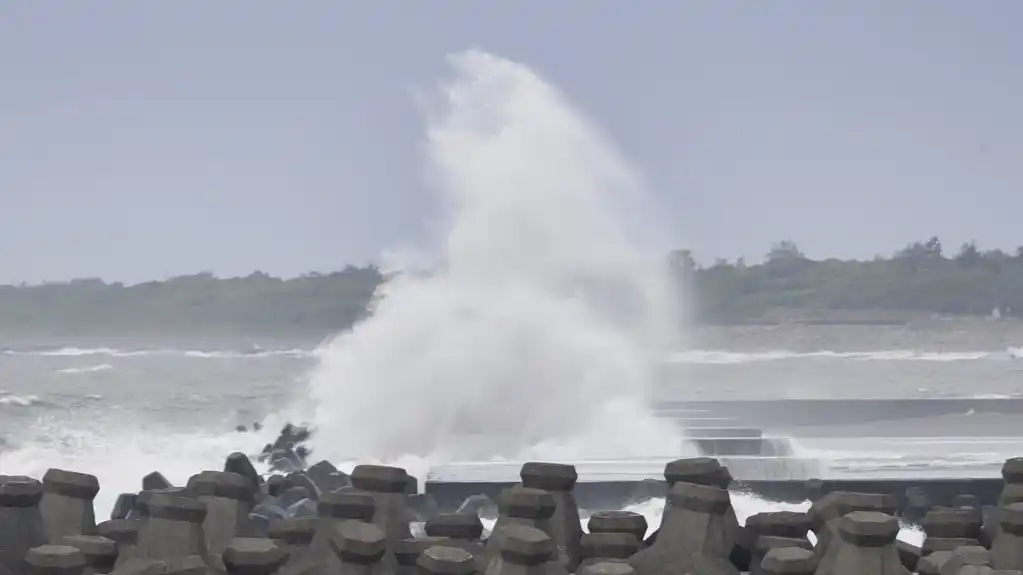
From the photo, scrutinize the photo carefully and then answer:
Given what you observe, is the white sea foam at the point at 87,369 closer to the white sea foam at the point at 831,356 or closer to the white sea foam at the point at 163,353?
the white sea foam at the point at 163,353

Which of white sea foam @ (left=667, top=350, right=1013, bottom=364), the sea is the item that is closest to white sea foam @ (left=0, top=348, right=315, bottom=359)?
the sea

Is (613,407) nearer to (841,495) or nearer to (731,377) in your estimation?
(841,495)

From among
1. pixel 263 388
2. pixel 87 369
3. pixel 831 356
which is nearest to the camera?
pixel 263 388

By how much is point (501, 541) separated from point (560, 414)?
36.9 ft

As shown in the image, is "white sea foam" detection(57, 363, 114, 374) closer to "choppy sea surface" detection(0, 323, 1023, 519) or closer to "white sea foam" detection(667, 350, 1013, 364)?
"choppy sea surface" detection(0, 323, 1023, 519)

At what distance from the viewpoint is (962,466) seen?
11.1m

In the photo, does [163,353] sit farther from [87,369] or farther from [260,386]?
[260,386]

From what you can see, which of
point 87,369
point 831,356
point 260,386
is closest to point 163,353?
point 87,369

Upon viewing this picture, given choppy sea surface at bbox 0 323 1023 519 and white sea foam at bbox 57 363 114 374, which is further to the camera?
white sea foam at bbox 57 363 114 374

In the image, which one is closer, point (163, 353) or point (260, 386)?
point (260, 386)

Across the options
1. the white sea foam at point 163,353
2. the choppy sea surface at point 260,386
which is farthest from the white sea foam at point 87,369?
the white sea foam at point 163,353

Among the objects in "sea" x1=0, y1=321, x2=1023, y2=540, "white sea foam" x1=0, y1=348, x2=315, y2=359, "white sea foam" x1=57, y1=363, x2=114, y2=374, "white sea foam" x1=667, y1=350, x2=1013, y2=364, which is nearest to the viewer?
"sea" x1=0, y1=321, x2=1023, y2=540

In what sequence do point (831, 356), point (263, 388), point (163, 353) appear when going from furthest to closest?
point (163, 353), point (831, 356), point (263, 388)

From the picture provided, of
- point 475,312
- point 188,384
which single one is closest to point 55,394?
point 188,384
